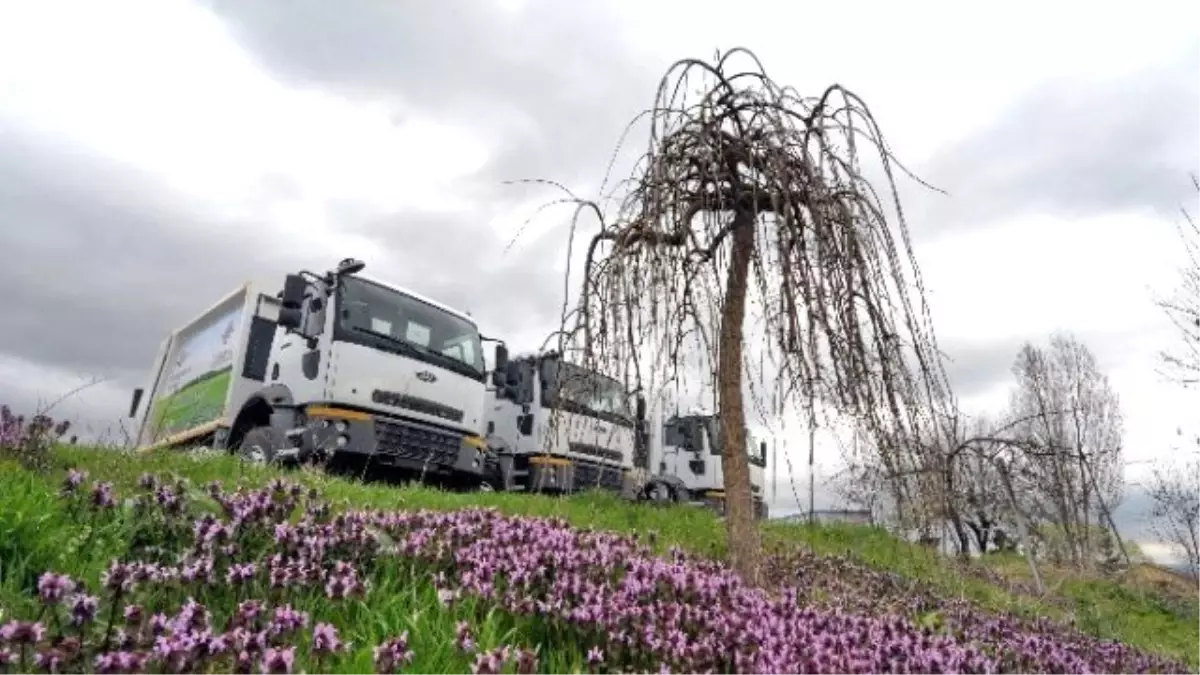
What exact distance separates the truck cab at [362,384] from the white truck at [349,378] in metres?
0.02

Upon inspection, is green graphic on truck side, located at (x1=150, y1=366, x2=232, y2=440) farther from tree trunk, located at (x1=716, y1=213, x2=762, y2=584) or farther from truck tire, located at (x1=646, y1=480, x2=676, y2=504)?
tree trunk, located at (x1=716, y1=213, x2=762, y2=584)

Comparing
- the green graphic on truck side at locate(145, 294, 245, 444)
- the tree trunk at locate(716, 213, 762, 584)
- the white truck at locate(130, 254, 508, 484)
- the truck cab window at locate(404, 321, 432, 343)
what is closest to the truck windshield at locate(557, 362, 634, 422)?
the tree trunk at locate(716, 213, 762, 584)

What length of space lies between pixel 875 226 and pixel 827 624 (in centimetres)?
217

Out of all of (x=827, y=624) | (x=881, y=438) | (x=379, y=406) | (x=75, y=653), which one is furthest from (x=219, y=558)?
(x=379, y=406)

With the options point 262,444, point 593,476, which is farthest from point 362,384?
point 593,476

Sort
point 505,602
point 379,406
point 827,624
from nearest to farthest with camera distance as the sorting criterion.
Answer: point 505,602 < point 827,624 < point 379,406

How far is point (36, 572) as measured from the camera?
3.76 meters

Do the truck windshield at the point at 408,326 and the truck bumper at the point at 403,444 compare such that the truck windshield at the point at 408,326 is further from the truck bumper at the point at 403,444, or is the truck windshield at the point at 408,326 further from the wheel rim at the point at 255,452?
the wheel rim at the point at 255,452

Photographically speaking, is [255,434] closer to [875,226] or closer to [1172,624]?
[875,226]

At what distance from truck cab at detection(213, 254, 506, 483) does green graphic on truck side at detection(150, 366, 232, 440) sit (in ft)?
4.09

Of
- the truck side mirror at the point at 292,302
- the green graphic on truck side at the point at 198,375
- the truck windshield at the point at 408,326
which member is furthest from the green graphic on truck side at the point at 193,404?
the truck windshield at the point at 408,326

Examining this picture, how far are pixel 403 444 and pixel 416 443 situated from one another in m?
0.22

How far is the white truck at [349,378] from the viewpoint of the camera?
1187 cm

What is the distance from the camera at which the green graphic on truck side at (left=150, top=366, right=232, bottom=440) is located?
14758mm
